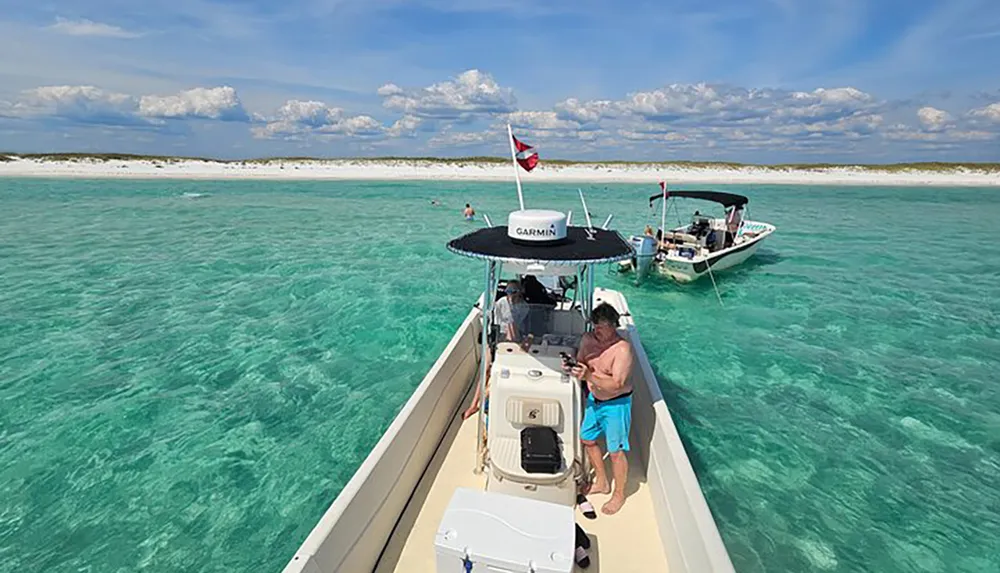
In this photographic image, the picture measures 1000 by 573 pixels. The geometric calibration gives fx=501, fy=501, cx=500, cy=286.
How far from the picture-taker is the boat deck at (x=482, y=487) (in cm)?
359

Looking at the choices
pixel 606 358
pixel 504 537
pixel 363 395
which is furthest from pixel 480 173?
pixel 504 537

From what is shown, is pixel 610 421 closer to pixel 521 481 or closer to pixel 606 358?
pixel 606 358

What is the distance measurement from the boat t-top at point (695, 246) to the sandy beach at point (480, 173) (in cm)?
4283

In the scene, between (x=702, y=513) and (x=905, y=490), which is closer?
(x=702, y=513)

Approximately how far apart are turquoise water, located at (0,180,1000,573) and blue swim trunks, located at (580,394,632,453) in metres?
2.21

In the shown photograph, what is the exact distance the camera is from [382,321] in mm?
11625

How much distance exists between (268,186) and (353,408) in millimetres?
51026

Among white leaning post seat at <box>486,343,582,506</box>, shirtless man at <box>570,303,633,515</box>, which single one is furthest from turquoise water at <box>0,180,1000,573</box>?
white leaning post seat at <box>486,343,582,506</box>

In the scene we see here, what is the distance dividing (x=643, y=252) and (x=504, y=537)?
12077 mm

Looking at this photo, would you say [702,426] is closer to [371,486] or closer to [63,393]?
[371,486]

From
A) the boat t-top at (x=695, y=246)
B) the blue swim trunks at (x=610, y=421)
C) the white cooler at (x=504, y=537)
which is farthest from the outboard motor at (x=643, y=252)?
the white cooler at (x=504, y=537)

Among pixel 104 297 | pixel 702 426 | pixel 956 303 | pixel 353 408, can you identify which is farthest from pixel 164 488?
pixel 956 303

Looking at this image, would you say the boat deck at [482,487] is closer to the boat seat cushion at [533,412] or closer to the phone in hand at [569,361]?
the boat seat cushion at [533,412]

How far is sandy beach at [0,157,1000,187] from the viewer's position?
6206 centimetres
